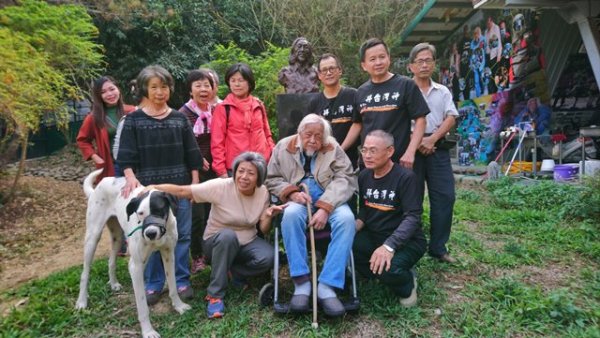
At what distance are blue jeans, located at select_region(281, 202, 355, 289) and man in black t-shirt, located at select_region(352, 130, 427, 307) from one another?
0.24 m

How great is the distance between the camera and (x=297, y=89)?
482cm

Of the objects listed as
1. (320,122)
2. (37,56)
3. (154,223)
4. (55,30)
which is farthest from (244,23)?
(154,223)

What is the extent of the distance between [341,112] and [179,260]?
1.98 meters

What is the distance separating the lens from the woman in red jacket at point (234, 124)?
3.86 meters

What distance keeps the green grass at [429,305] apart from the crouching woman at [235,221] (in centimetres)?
24

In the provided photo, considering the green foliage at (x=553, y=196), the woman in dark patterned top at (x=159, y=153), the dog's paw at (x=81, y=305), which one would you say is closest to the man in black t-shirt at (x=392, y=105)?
the woman in dark patterned top at (x=159, y=153)

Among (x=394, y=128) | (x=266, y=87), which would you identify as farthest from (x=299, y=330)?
(x=266, y=87)

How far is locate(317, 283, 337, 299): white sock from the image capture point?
296 centimetres

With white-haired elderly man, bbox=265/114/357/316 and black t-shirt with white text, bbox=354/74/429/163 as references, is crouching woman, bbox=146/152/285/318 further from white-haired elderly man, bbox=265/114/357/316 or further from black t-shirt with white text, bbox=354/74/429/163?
black t-shirt with white text, bbox=354/74/429/163

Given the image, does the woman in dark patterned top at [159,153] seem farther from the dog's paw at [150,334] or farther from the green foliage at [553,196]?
the green foliage at [553,196]

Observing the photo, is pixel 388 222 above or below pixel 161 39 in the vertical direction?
below

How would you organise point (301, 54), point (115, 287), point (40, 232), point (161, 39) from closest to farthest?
point (115, 287), point (301, 54), point (40, 232), point (161, 39)

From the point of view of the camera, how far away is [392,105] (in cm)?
347

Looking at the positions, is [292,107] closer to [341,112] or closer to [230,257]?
[341,112]
